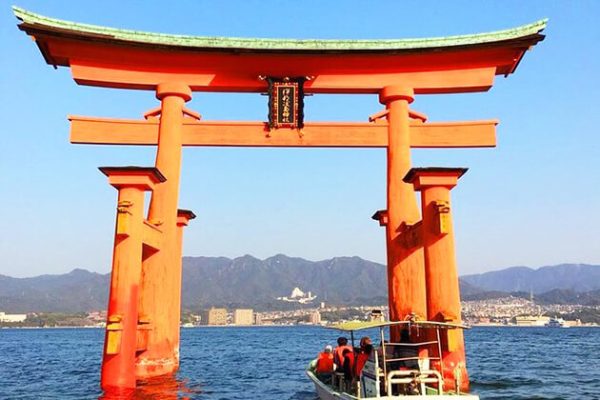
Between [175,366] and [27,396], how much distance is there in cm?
460

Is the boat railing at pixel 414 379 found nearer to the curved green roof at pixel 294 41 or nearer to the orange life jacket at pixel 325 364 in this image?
the orange life jacket at pixel 325 364

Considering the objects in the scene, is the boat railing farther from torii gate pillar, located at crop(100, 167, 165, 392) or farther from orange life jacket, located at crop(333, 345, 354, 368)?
torii gate pillar, located at crop(100, 167, 165, 392)

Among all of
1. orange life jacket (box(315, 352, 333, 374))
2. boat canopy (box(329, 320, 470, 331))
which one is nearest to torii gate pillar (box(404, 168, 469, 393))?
boat canopy (box(329, 320, 470, 331))

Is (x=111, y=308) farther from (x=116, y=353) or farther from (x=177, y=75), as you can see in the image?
(x=177, y=75)

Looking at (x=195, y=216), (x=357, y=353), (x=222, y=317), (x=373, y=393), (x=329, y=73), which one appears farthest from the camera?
(x=222, y=317)

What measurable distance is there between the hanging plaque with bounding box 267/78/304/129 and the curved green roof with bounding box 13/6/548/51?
1.11 meters

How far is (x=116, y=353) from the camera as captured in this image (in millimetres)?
11750

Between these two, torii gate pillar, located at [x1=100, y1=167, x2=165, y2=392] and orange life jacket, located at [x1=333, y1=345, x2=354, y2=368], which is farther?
orange life jacket, located at [x1=333, y1=345, x2=354, y2=368]

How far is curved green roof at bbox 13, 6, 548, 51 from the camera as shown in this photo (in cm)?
1545

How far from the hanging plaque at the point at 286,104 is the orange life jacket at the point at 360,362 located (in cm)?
774

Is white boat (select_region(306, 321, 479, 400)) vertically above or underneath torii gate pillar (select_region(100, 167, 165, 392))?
underneath

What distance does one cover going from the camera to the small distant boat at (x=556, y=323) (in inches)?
5313

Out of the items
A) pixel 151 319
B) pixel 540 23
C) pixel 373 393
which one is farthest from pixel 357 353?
pixel 540 23

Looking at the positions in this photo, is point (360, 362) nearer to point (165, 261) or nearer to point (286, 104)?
point (165, 261)
